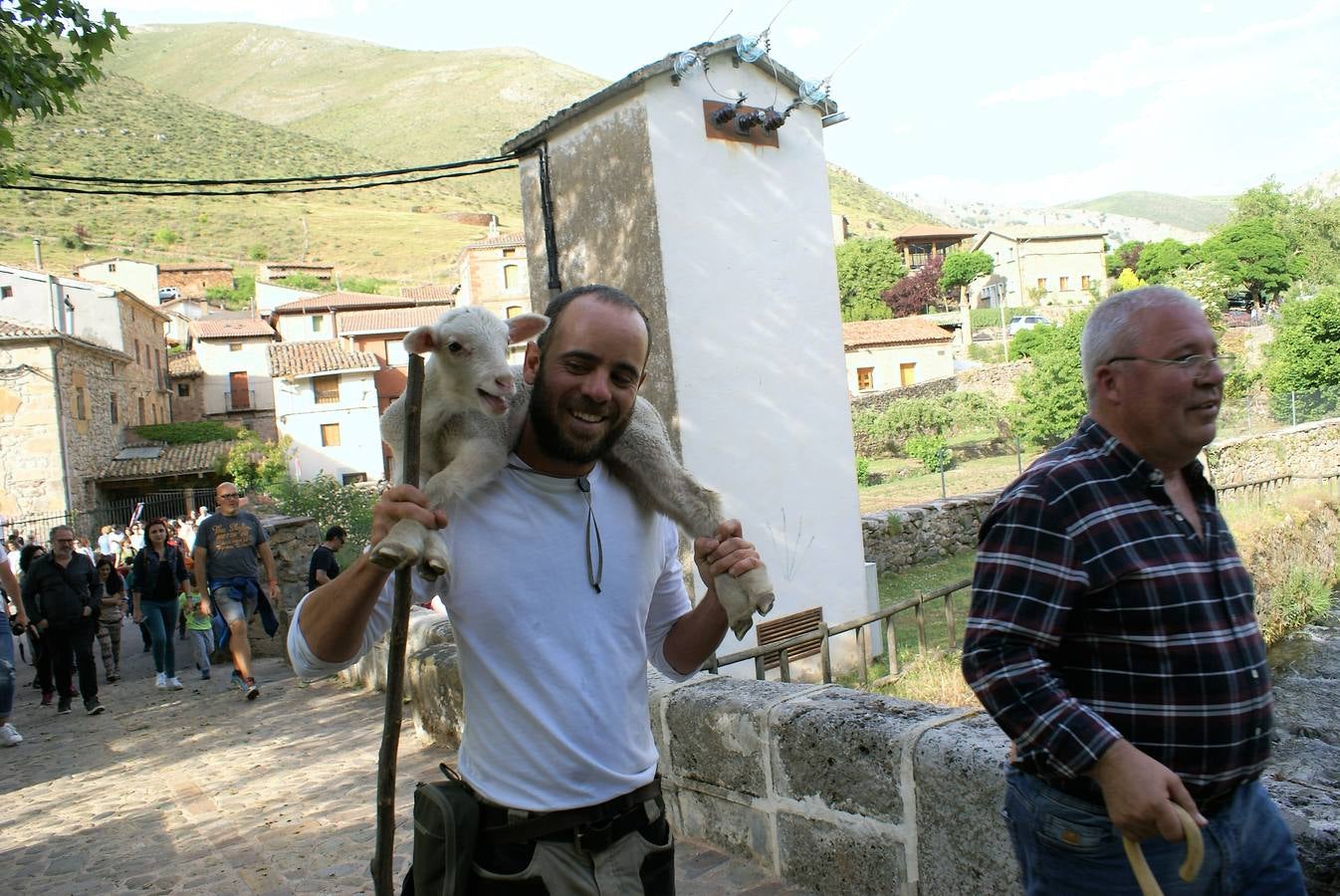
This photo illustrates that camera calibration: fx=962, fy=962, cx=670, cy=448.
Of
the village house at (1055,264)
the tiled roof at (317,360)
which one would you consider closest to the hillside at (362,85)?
the village house at (1055,264)

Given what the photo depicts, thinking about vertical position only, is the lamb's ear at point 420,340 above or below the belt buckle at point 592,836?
above

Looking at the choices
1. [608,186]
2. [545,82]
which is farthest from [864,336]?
[545,82]

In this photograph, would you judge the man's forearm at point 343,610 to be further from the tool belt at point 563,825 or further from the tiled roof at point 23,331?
the tiled roof at point 23,331

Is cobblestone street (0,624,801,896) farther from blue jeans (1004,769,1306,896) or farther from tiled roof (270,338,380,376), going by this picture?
tiled roof (270,338,380,376)

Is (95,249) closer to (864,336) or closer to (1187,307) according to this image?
(864,336)

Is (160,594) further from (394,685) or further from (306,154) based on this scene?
(306,154)

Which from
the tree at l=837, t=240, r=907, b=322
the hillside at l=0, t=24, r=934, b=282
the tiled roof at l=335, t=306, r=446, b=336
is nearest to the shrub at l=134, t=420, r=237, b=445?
the tiled roof at l=335, t=306, r=446, b=336

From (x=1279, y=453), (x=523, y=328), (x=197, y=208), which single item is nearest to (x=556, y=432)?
(x=523, y=328)

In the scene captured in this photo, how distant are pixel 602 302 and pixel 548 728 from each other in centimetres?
84

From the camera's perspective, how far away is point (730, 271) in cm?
970

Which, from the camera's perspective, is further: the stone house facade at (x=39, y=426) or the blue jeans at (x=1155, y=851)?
the stone house facade at (x=39, y=426)

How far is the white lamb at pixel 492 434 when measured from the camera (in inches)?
76.5

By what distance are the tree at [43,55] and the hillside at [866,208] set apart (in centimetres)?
8124

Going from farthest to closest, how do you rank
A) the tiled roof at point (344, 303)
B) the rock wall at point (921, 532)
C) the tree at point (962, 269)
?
the tree at point (962, 269)
the tiled roof at point (344, 303)
the rock wall at point (921, 532)
